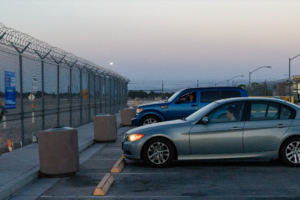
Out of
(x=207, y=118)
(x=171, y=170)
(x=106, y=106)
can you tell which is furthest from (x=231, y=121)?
(x=106, y=106)

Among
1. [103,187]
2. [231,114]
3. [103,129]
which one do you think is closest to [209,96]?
[103,129]

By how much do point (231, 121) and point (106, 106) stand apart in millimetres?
19860

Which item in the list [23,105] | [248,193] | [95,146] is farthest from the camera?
[95,146]

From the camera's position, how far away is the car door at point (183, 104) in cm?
1670

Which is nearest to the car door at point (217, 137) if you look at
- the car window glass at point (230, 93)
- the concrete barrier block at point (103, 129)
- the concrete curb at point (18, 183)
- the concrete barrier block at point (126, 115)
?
the concrete curb at point (18, 183)

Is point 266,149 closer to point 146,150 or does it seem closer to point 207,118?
point 207,118

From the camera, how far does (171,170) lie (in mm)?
9023

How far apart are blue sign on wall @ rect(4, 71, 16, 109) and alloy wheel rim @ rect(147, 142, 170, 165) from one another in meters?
4.21

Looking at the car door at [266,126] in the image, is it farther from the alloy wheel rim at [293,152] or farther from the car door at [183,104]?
the car door at [183,104]

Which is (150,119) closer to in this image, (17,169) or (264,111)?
(264,111)

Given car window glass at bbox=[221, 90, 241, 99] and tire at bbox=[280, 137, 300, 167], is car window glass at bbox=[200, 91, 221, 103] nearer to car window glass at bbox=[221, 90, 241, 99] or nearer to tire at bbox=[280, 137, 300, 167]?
car window glass at bbox=[221, 90, 241, 99]

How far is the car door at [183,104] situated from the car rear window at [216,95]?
0.91 ft

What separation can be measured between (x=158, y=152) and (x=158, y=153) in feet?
0.07

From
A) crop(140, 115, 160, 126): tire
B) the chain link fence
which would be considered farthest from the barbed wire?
crop(140, 115, 160, 126): tire
